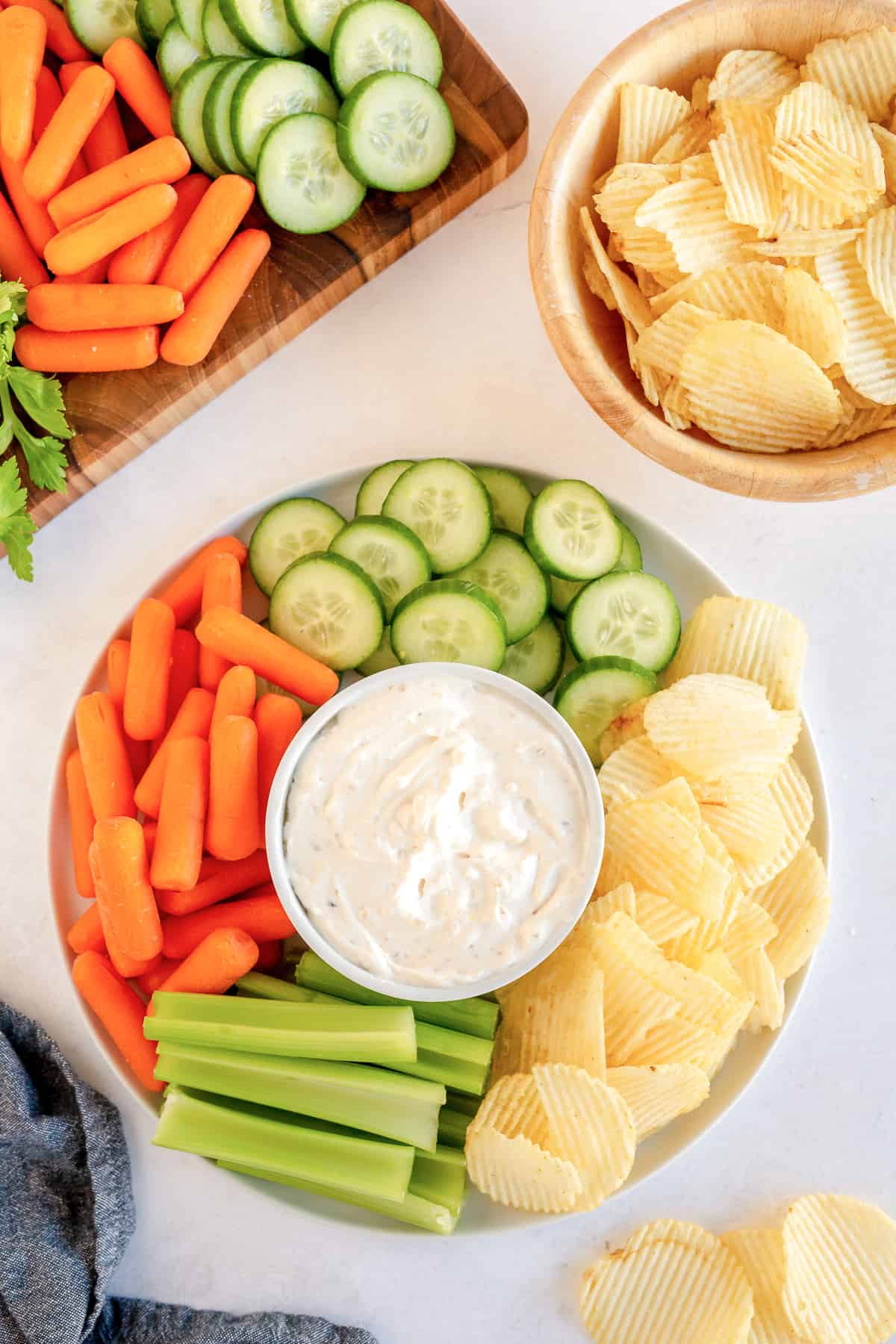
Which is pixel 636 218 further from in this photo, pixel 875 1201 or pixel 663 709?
pixel 875 1201

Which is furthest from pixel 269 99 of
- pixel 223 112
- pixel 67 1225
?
pixel 67 1225

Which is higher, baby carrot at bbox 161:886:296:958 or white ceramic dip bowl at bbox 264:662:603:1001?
white ceramic dip bowl at bbox 264:662:603:1001

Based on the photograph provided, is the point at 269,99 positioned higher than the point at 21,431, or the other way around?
the point at 269,99

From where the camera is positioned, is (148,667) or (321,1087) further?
(148,667)

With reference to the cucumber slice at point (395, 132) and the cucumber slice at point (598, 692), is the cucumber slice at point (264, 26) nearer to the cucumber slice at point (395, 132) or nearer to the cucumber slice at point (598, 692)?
the cucumber slice at point (395, 132)

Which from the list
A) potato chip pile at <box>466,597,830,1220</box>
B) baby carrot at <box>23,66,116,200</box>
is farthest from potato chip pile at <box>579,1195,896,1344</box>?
baby carrot at <box>23,66,116,200</box>

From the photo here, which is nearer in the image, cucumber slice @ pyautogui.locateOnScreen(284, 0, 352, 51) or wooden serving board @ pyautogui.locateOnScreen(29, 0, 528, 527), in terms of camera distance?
cucumber slice @ pyautogui.locateOnScreen(284, 0, 352, 51)

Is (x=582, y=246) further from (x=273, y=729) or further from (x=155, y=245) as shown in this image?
(x=273, y=729)

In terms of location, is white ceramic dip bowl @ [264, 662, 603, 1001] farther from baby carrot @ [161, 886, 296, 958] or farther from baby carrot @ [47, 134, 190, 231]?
baby carrot @ [47, 134, 190, 231]

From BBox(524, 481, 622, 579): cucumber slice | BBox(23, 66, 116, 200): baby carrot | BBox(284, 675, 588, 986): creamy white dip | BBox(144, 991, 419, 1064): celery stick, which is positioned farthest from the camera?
BBox(23, 66, 116, 200): baby carrot

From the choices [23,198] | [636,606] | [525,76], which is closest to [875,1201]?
[636,606]
